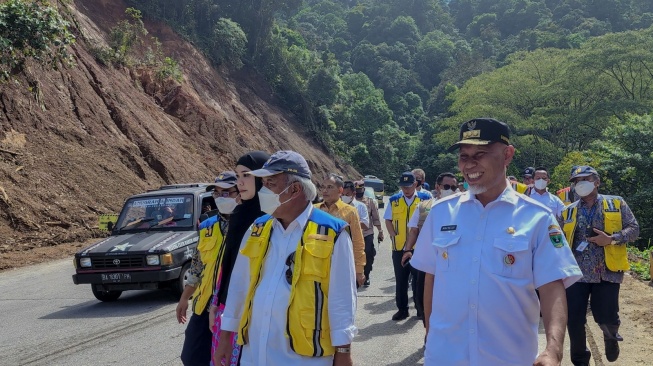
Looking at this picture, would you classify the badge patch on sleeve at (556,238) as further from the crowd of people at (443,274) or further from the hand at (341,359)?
the hand at (341,359)

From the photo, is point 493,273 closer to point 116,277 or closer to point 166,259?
point 166,259

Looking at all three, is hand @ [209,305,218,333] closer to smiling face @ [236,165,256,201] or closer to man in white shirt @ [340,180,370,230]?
smiling face @ [236,165,256,201]

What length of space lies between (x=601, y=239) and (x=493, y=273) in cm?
348

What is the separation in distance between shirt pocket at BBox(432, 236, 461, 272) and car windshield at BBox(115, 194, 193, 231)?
7.64m

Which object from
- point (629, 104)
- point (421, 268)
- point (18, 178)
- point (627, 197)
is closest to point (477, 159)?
point (421, 268)

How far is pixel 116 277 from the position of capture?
9.55 meters

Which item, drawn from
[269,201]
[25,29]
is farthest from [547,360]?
[25,29]

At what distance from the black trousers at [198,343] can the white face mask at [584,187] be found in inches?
150

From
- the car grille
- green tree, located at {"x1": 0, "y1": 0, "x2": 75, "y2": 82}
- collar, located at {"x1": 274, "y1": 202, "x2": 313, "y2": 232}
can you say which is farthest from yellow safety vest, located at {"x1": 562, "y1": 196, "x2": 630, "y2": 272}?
green tree, located at {"x1": 0, "y1": 0, "x2": 75, "y2": 82}

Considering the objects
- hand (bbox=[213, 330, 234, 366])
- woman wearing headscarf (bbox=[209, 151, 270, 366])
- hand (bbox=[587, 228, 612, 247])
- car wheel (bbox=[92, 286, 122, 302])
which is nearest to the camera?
hand (bbox=[213, 330, 234, 366])

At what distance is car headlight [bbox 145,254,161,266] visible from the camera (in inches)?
369

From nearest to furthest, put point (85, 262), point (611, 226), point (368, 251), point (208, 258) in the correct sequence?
point (208, 258) → point (611, 226) → point (85, 262) → point (368, 251)

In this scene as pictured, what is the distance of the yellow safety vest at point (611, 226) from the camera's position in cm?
590

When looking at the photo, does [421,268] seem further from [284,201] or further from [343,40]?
[343,40]
